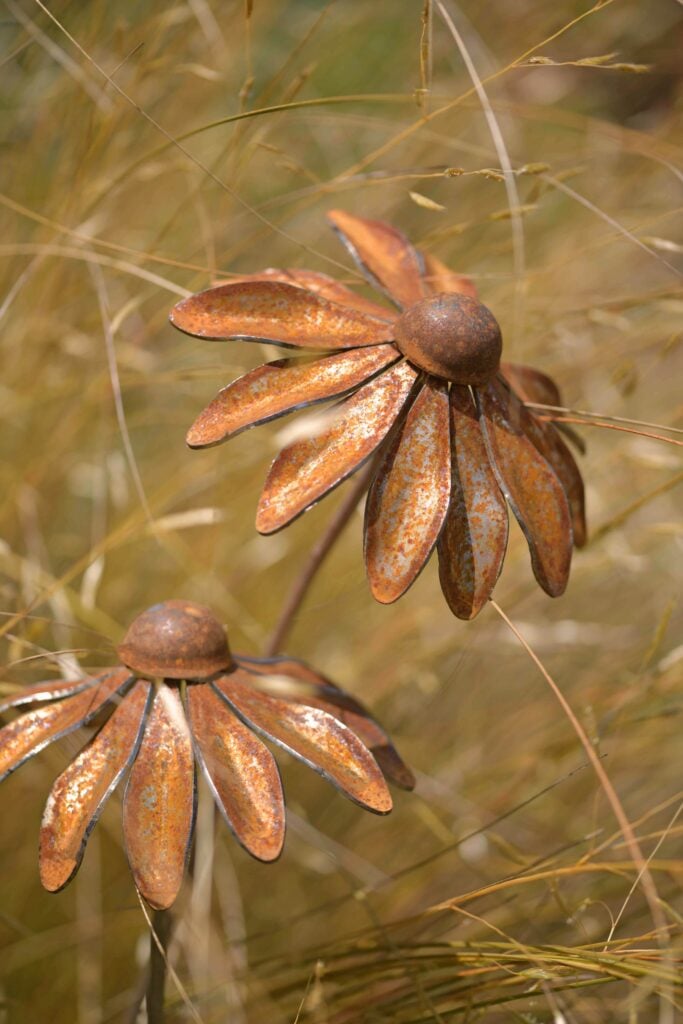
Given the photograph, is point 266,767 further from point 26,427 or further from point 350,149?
point 350,149

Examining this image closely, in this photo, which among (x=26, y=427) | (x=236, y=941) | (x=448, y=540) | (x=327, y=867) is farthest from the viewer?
(x=26, y=427)

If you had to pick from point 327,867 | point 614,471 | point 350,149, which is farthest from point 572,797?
point 350,149

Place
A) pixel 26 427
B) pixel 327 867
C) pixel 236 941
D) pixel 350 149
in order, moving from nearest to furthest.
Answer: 1. pixel 236 941
2. pixel 327 867
3. pixel 26 427
4. pixel 350 149

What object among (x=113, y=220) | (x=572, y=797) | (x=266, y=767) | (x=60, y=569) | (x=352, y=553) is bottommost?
(x=572, y=797)

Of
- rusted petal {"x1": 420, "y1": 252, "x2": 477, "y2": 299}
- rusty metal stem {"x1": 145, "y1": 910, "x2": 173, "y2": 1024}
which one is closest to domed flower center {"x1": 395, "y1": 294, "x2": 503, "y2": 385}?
rusted petal {"x1": 420, "y1": 252, "x2": 477, "y2": 299}

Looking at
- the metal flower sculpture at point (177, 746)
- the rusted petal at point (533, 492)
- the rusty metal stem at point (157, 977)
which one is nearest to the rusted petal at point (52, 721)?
the metal flower sculpture at point (177, 746)

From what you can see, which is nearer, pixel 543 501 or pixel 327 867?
pixel 543 501

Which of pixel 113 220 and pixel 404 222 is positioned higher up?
pixel 113 220

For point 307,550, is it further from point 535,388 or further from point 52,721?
point 52,721
